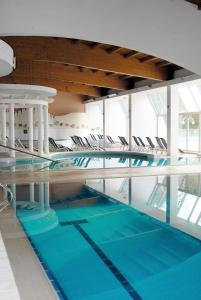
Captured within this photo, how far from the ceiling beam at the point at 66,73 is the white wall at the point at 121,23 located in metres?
5.41

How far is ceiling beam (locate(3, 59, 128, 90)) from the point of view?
12.0 meters

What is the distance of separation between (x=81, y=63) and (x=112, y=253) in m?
7.18

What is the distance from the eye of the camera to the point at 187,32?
7.62 m

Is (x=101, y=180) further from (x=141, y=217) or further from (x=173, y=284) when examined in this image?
(x=173, y=284)

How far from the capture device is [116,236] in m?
4.60

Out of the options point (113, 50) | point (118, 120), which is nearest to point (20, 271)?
point (113, 50)

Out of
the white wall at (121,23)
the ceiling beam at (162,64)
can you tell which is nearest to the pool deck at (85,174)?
the white wall at (121,23)

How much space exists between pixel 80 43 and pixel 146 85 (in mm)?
5245

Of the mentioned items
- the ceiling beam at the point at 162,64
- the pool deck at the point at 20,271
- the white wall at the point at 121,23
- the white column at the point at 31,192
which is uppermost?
the ceiling beam at the point at 162,64

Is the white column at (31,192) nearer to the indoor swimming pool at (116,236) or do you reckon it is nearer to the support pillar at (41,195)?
the indoor swimming pool at (116,236)

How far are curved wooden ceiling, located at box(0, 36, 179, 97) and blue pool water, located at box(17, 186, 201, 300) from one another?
16.7ft

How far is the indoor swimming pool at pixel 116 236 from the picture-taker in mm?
3209

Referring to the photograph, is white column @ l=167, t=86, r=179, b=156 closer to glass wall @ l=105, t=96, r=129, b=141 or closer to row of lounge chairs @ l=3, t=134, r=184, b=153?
row of lounge chairs @ l=3, t=134, r=184, b=153

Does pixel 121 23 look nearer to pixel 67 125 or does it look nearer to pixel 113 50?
pixel 113 50
